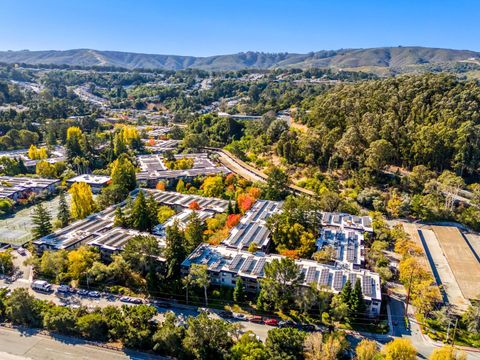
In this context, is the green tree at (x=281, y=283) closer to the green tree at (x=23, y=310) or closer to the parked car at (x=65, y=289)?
the parked car at (x=65, y=289)

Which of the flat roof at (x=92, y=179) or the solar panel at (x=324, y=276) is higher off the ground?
the flat roof at (x=92, y=179)

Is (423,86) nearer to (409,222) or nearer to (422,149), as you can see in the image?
(422,149)

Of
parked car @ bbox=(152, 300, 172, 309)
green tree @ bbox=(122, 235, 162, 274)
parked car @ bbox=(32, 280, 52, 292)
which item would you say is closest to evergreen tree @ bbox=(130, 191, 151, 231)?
green tree @ bbox=(122, 235, 162, 274)

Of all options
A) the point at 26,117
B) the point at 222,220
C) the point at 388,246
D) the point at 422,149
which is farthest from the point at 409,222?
the point at 26,117

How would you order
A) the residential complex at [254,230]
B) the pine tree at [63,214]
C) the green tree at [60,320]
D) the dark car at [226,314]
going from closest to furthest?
the green tree at [60,320], the dark car at [226,314], the residential complex at [254,230], the pine tree at [63,214]

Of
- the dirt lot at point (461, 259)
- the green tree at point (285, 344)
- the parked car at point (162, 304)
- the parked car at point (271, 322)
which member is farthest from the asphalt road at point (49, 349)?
the dirt lot at point (461, 259)

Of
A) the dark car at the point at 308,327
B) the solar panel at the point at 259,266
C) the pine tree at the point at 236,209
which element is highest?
the pine tree at the point at 236,209

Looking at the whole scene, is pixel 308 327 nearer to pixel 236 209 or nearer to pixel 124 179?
pixel 236 209

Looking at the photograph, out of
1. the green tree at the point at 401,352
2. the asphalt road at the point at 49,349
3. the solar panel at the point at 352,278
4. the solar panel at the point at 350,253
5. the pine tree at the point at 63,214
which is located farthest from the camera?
the pine tree at the point at 63,214
